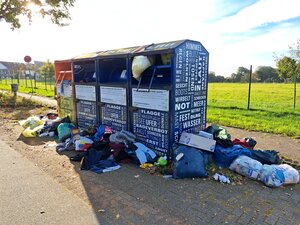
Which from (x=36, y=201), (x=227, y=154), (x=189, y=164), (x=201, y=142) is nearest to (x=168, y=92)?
(x=201, y=142)

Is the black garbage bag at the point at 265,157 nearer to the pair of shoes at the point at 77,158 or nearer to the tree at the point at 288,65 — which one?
the pair of shoes at the point at 77,158

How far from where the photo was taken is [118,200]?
3.09m

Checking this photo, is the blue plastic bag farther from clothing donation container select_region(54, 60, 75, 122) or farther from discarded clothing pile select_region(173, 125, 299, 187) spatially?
clothing donation container select_region(54, 60, 75, 122)

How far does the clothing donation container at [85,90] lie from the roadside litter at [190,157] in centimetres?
107

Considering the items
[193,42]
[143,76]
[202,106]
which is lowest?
[202,106]

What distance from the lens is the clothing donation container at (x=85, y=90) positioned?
6016mm

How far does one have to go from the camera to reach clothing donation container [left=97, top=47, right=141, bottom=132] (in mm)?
5120

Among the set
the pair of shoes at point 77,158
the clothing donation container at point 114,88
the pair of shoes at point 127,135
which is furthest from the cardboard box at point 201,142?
the pair of shoes at point 77,158

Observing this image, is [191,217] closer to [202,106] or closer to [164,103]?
[164,103]

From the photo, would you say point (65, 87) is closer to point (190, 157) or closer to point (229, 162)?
point (190, 157)

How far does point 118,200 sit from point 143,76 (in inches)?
106

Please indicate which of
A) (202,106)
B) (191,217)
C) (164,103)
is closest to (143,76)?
(164,103)

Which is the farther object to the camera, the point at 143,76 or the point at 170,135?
the point at 143,76

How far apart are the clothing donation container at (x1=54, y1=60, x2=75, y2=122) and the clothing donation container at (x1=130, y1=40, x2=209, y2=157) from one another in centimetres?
286
